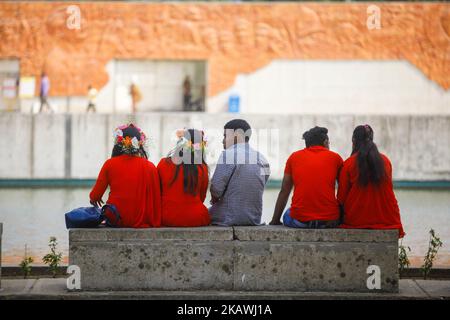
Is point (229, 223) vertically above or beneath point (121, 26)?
beneath

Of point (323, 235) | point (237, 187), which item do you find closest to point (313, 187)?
point (323, 235)

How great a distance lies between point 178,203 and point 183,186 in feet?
0.60

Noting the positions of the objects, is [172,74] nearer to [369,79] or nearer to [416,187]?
[369,79]

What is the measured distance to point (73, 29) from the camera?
38.5 metres

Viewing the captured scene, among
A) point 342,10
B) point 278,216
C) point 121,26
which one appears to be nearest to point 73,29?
point 121,26

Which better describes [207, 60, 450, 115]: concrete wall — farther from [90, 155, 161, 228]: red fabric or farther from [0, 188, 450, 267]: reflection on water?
[90, 155, 161, 228]: red fabric

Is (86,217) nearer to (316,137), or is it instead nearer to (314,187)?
(314,187)

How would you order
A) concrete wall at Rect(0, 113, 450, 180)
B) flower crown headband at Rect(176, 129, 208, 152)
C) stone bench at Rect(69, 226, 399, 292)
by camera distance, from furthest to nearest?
concrete wall at Rect(0, 113, 450, 180) → flower crown headband at Rect(176, 129, 208, 152) → stone bench at Rect(69, 226, 399, 292)

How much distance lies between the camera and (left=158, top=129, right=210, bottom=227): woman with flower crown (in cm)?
916

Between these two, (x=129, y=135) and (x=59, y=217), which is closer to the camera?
(x=129, y=135)

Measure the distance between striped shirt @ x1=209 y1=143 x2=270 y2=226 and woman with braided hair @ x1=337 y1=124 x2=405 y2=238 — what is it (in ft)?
3.11

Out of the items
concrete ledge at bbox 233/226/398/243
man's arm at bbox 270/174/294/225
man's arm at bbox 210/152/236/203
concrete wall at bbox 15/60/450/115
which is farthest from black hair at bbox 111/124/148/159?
concrete wall at bbox 15/60/450/115

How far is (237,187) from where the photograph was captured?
30.9 feet
